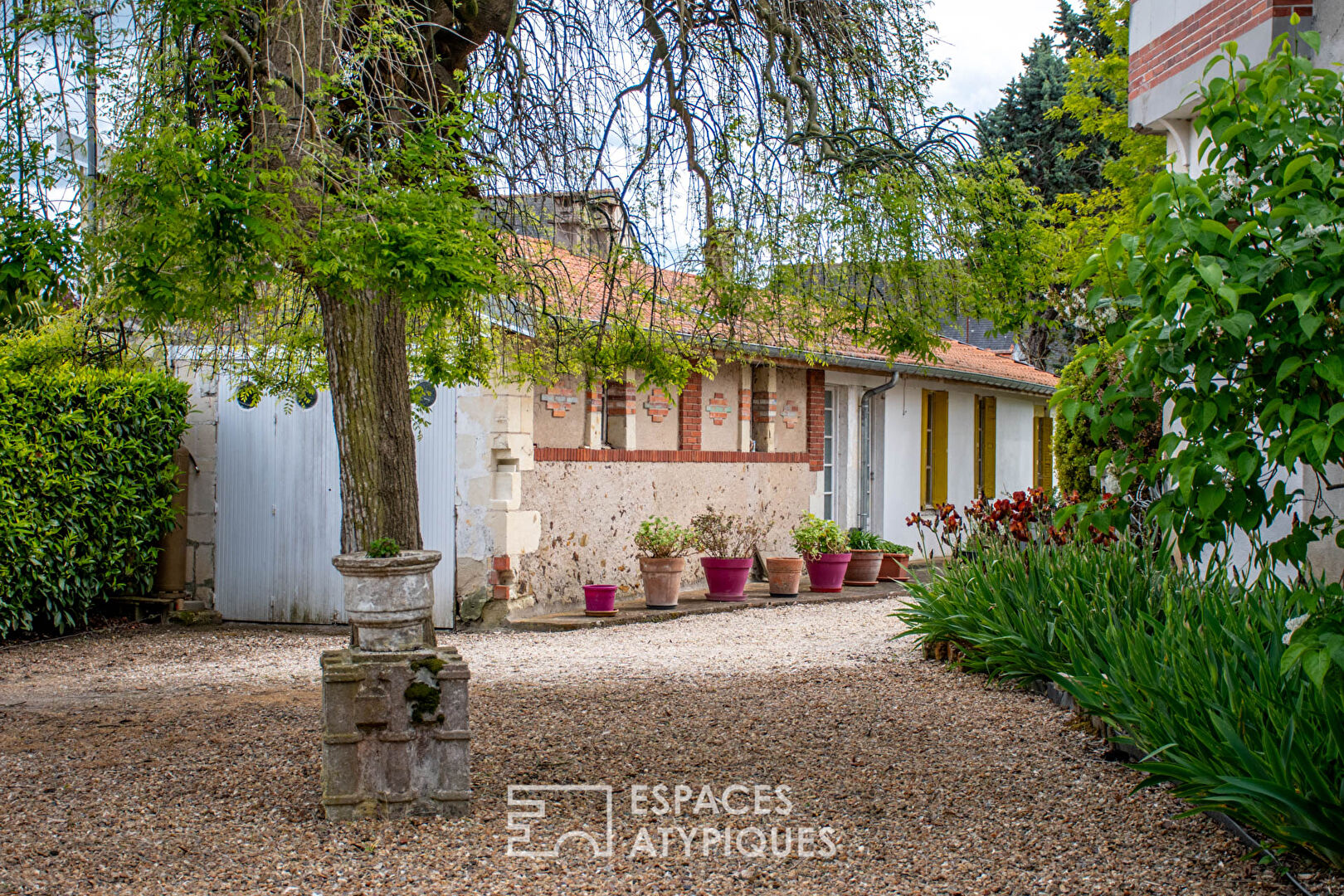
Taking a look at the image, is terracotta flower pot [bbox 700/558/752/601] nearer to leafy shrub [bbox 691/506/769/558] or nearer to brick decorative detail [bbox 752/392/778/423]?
leafy shrub [bbox 691/506/769/558]

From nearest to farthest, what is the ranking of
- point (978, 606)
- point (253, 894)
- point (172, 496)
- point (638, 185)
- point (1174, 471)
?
1. point (1174, 471)
2. point (253, 894)
3. point (638, 185)
4. point (978, 606)
5. point (172, 496)

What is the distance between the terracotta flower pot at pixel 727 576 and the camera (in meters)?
10.9

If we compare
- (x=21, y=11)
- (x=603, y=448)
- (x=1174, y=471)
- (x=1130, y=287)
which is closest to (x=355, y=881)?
(x=1174, y=471)

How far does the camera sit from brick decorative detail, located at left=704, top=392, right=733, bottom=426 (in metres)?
11.9

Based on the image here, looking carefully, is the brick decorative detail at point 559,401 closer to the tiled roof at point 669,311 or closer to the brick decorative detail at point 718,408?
the tiled roof at point 669,311

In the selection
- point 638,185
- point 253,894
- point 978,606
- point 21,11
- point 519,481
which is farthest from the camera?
point 519,481

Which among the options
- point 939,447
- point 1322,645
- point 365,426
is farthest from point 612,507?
point 1322,645

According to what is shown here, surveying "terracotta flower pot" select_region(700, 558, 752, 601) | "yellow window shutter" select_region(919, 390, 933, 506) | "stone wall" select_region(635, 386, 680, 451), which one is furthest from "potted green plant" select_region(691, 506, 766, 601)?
"yellow window shutter" select_region(919, 390, 933, 506)

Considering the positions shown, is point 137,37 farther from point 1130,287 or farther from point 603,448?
point 603,448

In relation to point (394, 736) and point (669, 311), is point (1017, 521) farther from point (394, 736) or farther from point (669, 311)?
point (394, 736)

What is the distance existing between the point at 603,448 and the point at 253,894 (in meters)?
7.33

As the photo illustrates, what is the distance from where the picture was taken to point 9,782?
457 centimetres

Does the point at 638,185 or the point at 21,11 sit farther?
the point at 638,185

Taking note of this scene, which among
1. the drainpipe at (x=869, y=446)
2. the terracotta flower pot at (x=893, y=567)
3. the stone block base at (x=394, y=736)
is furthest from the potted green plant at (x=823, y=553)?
the stone block base at (x=394, y=736)
